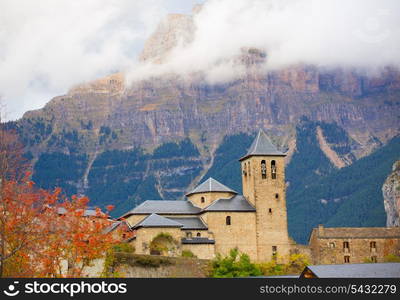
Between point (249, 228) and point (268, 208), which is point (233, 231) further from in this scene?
point (268, 208)

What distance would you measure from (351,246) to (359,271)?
5175 centimetres

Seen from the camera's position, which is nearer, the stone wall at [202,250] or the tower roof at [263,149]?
the stone wall at [202,250]

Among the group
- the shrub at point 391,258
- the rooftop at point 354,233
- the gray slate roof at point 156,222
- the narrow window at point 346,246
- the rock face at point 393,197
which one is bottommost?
the shrub at point 391,258

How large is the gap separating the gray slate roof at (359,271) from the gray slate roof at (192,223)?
1688 inches

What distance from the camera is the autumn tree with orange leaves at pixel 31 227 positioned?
4216cm

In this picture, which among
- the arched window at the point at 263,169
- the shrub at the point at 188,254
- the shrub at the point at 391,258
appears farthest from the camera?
the arched window at the point at 263,169

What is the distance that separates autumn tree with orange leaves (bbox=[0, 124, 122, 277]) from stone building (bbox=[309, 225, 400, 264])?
53.5 m

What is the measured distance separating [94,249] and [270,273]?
142 feet

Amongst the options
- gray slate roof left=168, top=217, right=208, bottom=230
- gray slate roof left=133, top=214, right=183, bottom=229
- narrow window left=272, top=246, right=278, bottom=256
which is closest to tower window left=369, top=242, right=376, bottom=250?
narrow window left=272, top=246, right=278, bottom=256

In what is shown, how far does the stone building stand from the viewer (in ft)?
323

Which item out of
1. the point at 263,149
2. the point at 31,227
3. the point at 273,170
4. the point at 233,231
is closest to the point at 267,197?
the point at 273,170

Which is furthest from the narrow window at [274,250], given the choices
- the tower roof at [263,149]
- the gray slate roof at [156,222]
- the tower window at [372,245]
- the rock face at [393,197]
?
the rock face at [393,197]

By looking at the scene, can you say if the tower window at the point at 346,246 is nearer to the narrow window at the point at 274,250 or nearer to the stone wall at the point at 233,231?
the narrow window at the point at 274,250

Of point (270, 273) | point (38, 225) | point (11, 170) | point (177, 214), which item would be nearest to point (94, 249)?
point (38, 225)
